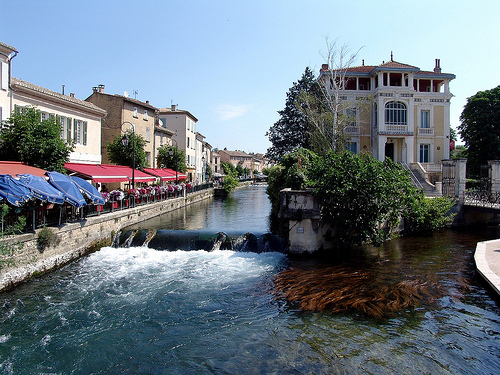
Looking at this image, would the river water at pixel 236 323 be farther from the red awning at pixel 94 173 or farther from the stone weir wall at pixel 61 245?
the red awning at pixel 94 173

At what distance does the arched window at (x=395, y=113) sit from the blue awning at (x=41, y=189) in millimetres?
27916

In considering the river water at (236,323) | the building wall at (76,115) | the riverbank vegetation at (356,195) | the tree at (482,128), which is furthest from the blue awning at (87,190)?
the tree at (482,128)

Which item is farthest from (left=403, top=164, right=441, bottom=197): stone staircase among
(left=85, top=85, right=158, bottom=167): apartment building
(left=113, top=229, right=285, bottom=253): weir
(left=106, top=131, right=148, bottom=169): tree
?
(left=85, top=85, right=158, bottom=167): apartment building

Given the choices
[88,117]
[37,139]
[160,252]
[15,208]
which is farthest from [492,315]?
[88,117]

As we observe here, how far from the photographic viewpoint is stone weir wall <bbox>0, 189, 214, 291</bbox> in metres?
10.8

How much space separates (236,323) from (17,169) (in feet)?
35.7

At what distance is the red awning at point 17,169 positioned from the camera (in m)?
13.0

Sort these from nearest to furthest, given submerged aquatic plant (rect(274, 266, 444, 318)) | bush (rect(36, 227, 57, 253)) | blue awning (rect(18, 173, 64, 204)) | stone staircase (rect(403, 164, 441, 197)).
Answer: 1. submerged aquatic plant (rect(274, 266, 444, 318))
2. blue awning (rect(18, 173, 64, 204))
3. bush (rect(36, 227, 57, 253))
4. stone staircase (rect(403, 164, 441, 197))

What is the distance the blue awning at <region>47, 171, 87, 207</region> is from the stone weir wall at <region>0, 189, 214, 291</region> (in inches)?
40.4

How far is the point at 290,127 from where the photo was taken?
37281 millimetres

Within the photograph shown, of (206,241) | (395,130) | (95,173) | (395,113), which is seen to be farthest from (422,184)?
(95,173)

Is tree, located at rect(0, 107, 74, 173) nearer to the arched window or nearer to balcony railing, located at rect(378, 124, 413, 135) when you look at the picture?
balcony railing, located at rect(378, 124, 413, 135)

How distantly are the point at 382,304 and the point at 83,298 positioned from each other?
26.2ft

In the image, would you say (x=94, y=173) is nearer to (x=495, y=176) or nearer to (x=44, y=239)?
(x=44, y=239)
